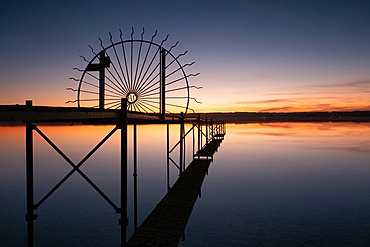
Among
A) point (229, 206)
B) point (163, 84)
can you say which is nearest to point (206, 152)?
point (229, 206)

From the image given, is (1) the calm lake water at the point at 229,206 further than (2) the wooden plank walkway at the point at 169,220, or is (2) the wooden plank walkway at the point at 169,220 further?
(1) the calm lake water at the point at 229,206

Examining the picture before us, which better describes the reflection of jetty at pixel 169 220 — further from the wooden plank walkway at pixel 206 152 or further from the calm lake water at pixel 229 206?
the wooden plank walkway at pixel 206 152

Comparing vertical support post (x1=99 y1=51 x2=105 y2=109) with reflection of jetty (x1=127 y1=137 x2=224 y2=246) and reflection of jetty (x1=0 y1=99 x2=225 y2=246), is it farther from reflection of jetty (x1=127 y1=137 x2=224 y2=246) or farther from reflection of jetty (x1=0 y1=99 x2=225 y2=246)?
reflection of jetty (x1=127 y1=137 x2=224 y2=246)

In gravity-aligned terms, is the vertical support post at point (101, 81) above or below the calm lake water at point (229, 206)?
above

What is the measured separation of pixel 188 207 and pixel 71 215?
7487 millimetres

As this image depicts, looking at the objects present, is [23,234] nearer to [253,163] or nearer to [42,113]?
[42,113]

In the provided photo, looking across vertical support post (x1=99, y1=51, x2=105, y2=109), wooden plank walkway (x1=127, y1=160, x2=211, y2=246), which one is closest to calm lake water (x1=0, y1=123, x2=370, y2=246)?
wooden plank walkway (x1=127, y1=160, x2=211, y2=246)

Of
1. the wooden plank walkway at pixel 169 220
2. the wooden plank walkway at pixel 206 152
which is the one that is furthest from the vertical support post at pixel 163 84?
the wooden plank walkway at pixel 206 152

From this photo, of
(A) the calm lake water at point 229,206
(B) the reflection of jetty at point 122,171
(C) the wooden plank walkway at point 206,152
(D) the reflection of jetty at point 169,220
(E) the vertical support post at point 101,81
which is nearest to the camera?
(B) the reflection of jetty at point 122,171

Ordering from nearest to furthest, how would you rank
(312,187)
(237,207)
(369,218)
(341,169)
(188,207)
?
(188,207), (369,218), (237,207), (312,187), (341,169)

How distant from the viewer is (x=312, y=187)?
22.5 metres

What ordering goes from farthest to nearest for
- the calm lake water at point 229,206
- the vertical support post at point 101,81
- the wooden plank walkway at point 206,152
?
the wooden plank walkway at point 206,152 → the calm lake water at point 229,206 → the vertical support post at point 101,81

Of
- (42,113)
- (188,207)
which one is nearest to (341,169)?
(188,207)

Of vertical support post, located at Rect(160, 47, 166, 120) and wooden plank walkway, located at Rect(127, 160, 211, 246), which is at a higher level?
vertical support post, located at Rect(160, 47, 166, 120)
